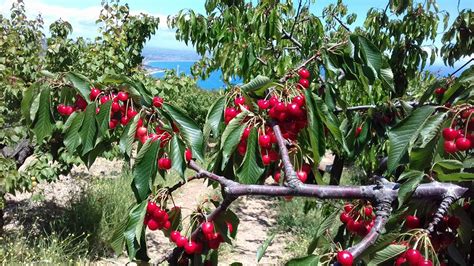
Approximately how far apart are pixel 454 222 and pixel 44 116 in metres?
1.16

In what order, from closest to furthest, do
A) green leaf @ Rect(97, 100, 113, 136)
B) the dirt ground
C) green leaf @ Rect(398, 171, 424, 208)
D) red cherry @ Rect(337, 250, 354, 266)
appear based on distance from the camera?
red cherry @ Rect(337, 250, 354, 266) < green leaf @ Rect(398, 171, 424, 208) < green leaf @ Rect(97, 100, 113, 136) < the dirt ground

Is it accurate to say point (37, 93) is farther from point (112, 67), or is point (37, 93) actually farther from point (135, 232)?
point (112, 67)

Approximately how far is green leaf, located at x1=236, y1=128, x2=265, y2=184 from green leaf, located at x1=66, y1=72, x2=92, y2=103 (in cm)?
52

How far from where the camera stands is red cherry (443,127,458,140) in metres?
0.98

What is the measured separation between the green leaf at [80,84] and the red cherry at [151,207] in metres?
0.39

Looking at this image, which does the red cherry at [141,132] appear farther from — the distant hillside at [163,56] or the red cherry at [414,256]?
the distant hillside at [163,56]

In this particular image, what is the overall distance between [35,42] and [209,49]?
214 cm

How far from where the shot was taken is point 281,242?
5336mm

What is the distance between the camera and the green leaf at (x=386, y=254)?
788 mm

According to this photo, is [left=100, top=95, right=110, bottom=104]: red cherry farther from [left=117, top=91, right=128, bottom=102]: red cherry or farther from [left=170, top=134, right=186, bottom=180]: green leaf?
[left=170, top=134, right=186, bottom=180]: green leaf

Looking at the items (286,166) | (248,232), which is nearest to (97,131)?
(286,166)

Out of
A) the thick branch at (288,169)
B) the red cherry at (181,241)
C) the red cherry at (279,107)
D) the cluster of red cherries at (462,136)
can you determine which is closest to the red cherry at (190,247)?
the red cherry at (181,241)

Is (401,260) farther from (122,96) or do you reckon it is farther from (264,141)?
(122,96)

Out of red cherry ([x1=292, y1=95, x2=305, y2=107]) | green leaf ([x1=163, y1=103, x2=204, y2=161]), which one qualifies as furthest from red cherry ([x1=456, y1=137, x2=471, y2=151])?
green leaf ([x1=163, y1=103, x2=204, y2=161])
